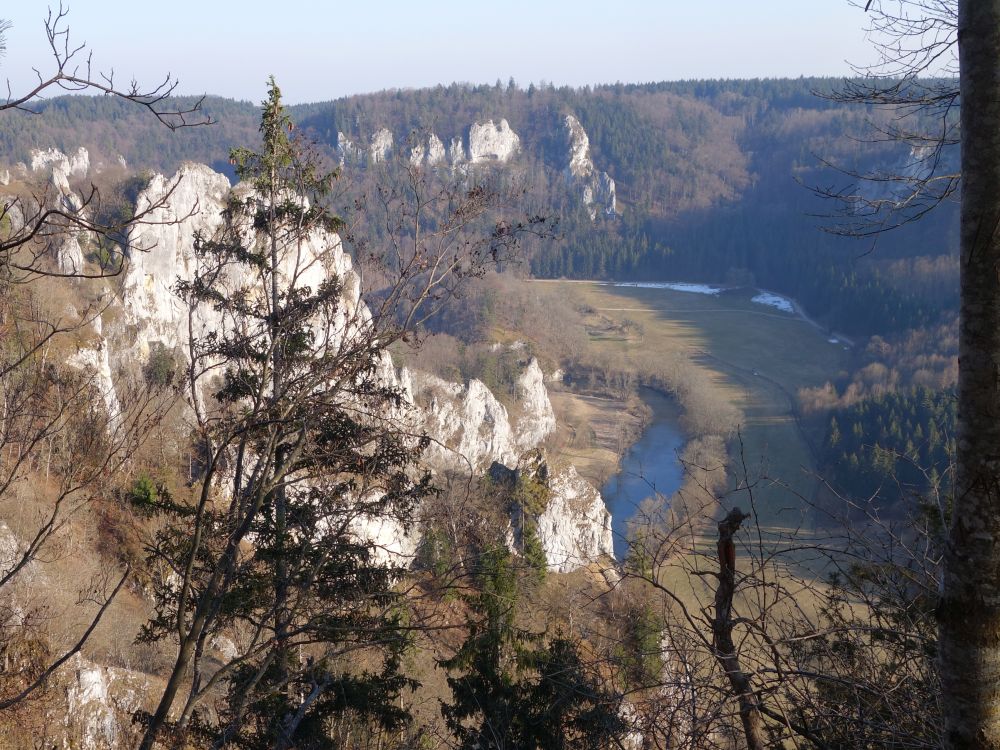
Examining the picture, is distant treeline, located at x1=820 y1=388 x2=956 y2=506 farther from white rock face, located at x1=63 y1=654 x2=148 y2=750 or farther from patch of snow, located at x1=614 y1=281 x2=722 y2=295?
patch of snow, located at x1=614 y1=281 x2=722 y2=295

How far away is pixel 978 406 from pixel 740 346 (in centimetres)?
7711

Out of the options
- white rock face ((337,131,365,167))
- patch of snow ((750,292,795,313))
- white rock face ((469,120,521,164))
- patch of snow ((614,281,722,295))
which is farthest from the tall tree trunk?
white rock face ((469,120,521,164))

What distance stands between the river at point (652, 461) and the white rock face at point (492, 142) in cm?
7422

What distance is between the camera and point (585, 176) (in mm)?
129375

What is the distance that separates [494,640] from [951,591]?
22.0ft

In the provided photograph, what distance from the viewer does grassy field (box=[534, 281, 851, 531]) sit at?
53406mm

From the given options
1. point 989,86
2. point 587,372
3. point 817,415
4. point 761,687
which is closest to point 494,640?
point 761,687

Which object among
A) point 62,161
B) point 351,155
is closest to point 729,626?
point 351,155

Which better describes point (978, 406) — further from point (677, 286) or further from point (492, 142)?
point (492, 142)

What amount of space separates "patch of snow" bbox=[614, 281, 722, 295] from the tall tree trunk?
107 meters

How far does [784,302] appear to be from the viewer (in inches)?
3873

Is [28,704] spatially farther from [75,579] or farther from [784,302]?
[784,302]

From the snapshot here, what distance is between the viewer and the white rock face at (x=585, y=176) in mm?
125438

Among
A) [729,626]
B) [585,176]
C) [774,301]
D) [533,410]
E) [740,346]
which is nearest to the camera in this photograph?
[729,626]
